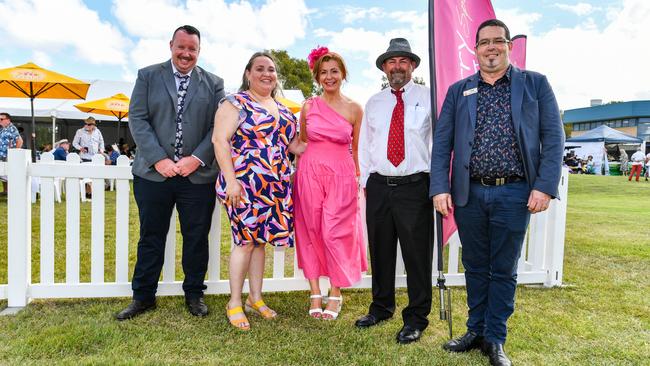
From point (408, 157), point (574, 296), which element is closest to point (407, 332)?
point (408, 157)

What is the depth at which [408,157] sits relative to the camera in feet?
9.97

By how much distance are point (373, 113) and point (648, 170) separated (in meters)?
23.5

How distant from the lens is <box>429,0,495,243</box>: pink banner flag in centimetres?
381

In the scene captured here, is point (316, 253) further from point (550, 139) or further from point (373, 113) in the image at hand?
point (550, 139)

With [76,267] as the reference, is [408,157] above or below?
above

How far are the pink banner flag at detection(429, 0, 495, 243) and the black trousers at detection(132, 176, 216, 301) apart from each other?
1944 mm

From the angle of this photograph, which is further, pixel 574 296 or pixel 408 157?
pixel 574 296

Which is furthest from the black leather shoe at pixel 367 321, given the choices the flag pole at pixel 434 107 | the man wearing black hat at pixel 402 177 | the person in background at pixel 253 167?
the person in background at pixel 253 167

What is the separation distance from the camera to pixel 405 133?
3068 mm

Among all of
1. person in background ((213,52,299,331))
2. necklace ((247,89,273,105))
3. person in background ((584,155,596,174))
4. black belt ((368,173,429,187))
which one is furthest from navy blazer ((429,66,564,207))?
person in background ((584,155,596,174))

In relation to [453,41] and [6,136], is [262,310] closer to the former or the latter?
[453,41]

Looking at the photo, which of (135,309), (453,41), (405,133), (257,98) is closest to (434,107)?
(405,133)

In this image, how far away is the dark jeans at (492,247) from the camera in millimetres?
2635

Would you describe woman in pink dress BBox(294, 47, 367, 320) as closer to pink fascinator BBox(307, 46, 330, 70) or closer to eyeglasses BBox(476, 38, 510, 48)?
pink fascinator BBox(307, 46, 330, 70)
